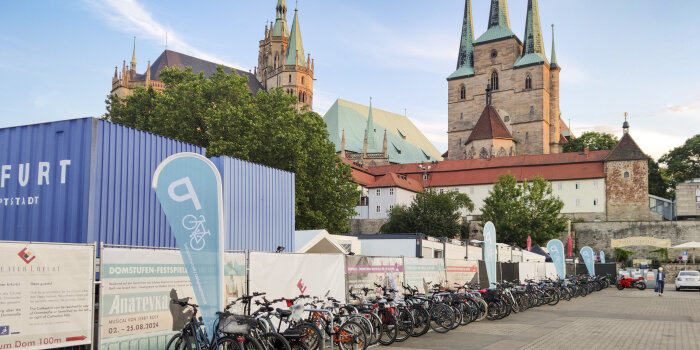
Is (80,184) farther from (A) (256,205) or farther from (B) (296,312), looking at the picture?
(A) (256,205)

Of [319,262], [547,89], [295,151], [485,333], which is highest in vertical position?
[547,89]

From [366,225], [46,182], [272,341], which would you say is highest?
[46,182]

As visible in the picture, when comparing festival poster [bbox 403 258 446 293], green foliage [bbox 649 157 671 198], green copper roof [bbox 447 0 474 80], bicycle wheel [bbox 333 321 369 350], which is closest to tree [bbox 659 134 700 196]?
green foliage [bbox 649 157 671 198]

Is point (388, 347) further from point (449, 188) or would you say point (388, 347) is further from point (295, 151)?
point (449, 188)

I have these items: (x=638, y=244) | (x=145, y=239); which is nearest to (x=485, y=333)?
(x=145, y=239)

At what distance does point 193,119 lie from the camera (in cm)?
3522

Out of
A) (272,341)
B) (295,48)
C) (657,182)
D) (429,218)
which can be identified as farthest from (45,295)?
(295,48)

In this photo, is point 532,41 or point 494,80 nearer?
point 532,41

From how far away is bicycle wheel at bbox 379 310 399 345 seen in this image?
1193cm

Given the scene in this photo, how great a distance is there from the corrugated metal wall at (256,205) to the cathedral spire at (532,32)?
83.8 metres

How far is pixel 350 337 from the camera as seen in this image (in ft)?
34.8

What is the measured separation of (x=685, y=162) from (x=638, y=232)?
2243cm

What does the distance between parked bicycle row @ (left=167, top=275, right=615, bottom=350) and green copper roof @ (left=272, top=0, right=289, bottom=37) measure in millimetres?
90345

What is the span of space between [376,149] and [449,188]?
88.1 ft
